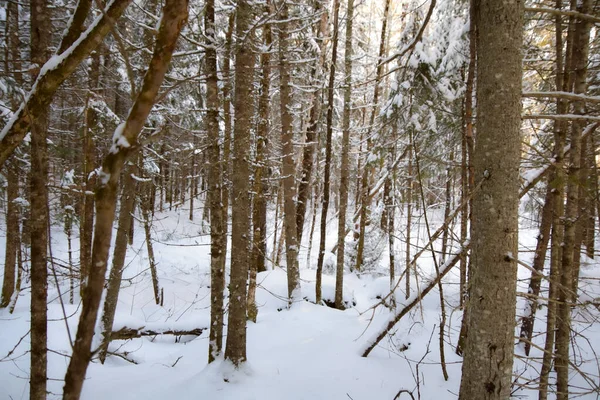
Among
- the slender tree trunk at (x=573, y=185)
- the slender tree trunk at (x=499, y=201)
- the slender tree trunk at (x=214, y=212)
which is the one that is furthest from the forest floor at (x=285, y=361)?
the slender tree trunk at (x=499, y=201)

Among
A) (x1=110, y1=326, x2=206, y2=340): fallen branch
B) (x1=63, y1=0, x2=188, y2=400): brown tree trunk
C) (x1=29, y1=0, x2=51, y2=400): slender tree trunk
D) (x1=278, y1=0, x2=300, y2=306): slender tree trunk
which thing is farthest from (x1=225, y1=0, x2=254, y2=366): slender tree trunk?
(x1=278, y1=0, x2=300, y2=306): slender tree trunk

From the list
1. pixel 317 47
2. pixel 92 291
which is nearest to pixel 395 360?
pixel 92 291

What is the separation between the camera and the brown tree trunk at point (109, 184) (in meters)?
1.18

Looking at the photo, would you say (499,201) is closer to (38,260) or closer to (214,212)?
(214,212)

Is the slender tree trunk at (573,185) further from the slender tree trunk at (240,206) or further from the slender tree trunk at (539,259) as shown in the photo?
the slender tree trunk at (240,206)

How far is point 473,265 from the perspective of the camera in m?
2.03

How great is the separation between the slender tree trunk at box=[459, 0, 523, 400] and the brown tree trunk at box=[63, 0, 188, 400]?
179cm

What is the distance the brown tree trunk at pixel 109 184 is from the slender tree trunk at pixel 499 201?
1787mm

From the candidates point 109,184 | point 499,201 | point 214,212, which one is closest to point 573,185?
point 499,201

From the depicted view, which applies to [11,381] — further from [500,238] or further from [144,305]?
[500,238]

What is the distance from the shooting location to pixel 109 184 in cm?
128

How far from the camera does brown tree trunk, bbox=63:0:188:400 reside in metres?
1.18

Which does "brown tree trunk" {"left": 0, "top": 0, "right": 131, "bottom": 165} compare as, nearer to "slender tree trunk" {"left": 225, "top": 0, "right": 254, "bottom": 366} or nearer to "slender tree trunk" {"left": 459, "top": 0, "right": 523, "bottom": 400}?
"slender tree trunk" {"left": 459, "top": 0, "right": 523, "bottom": 400}

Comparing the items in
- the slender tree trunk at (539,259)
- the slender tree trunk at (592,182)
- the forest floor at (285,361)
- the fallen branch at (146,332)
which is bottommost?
the fallen branch at (146,332)
